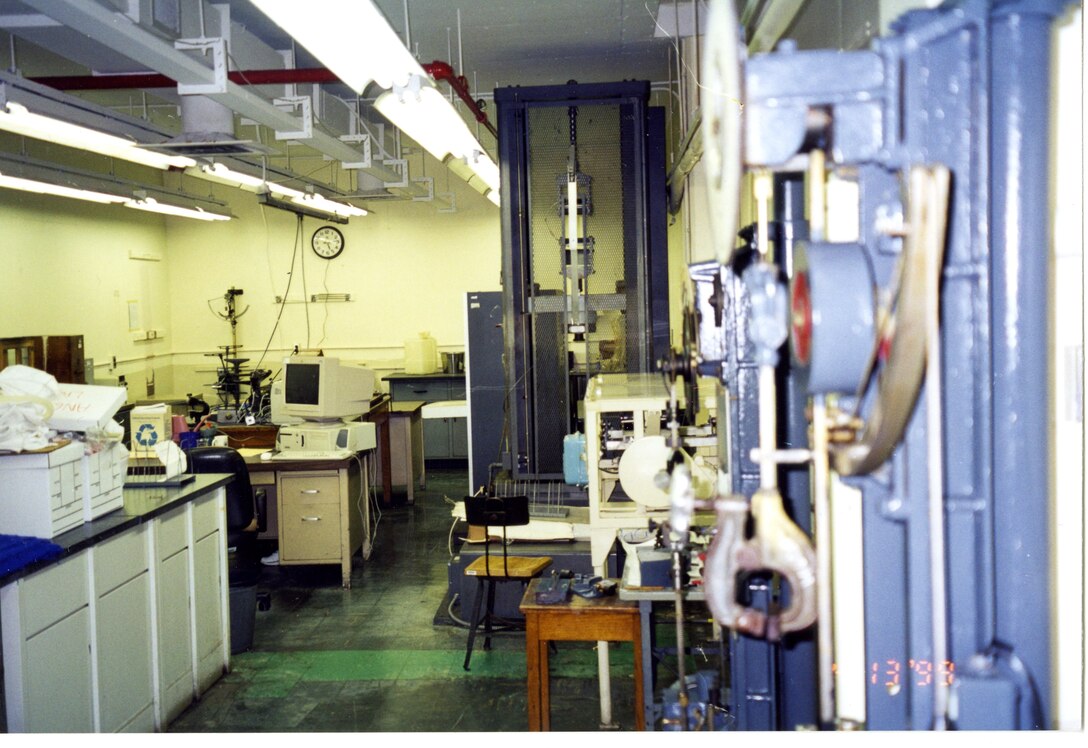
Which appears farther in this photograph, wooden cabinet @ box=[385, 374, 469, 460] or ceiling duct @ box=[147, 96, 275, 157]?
wooden cabinet @ box=[385, 374, 469, 460]

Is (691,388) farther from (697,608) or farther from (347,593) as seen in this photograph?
(347,593)

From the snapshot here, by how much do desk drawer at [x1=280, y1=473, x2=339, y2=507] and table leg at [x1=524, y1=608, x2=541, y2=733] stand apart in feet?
7.33

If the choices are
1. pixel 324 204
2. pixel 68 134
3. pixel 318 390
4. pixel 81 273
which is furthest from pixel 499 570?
pixel 81 273

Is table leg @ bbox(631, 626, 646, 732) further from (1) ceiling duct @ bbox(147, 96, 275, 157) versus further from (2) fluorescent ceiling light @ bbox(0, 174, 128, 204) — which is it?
(2) fluorescent ceiling light @ bbox(0, 174, 128, 204)

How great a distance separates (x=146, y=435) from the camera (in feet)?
12.2

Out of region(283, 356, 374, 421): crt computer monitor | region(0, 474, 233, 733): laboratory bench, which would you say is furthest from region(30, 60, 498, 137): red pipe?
region(0, 474, 233, 733): laboratory bench

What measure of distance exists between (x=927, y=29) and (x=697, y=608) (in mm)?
2506

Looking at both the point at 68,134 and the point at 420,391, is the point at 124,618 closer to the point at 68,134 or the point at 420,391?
the point at 68,134

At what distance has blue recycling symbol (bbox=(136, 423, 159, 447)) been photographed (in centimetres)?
369

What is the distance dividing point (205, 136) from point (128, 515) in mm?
1617

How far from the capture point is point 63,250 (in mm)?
7344

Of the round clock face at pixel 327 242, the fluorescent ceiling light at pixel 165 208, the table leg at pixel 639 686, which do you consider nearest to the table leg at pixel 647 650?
the table leg at pixel 639 686

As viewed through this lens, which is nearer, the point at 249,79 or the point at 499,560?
the point at 499,560

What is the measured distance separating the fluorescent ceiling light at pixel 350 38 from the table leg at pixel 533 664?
168 cm
